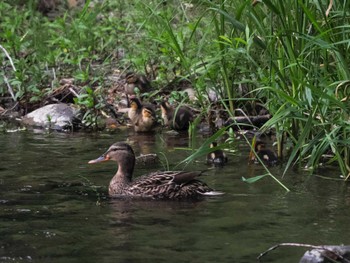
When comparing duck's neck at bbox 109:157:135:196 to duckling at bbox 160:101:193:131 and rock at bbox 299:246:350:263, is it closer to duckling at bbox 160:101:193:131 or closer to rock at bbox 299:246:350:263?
duckling at bbox 160:101:193:131

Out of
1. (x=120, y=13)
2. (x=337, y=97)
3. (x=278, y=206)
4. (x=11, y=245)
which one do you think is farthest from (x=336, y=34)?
(x=120, y=13)

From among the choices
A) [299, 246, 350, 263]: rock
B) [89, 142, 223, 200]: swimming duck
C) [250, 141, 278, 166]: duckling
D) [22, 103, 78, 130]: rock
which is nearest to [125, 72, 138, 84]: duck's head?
[22, 103, 78, 130]: rock

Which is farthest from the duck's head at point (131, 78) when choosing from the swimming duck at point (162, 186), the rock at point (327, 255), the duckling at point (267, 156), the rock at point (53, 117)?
the rock at point (327, 255)

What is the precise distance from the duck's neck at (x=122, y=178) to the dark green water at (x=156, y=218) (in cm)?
18

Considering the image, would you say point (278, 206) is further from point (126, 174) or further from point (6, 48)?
point (6, 48)

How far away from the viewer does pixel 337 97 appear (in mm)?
7770

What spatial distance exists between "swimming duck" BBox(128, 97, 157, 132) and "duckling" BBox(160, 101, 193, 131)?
5.9 inches

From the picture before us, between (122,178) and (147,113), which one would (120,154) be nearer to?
(122,178)

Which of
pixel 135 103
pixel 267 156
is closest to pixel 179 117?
pixel 135 103

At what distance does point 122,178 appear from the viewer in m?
8.30

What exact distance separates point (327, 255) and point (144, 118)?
20.4 feet

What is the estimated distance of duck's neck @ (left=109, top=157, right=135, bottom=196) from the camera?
26.7 ft

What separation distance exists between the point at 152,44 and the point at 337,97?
5.54m

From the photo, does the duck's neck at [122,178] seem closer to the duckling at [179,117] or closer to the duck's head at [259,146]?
the duck's head at [259,146]
